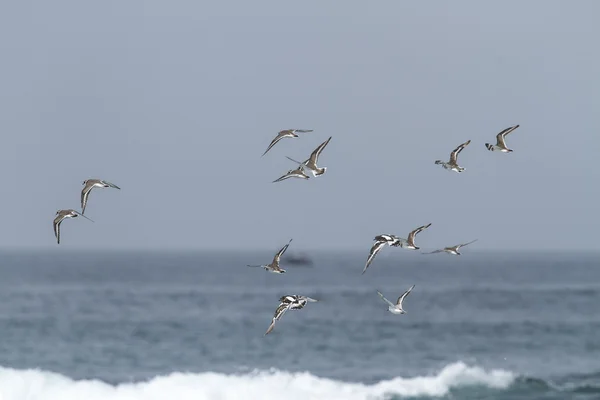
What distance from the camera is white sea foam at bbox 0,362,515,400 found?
45.8 metres

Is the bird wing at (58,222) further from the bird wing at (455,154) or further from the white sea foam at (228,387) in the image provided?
the white sea foam at (228,387)

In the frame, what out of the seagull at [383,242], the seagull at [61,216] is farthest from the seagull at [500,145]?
the seagull at [61,216]

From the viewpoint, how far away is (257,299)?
101312mm

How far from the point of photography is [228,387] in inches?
1882

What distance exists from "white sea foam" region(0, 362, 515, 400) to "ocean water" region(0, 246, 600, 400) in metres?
0.08

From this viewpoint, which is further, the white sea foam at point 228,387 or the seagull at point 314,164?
the white sea foam at point 228,387

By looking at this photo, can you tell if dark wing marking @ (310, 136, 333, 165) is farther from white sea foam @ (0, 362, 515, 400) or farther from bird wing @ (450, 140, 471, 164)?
white sea foam @ (0, 362, 515, 400)

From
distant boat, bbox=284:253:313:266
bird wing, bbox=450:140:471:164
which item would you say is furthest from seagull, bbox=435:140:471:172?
distant boat, bbox=284:253:313:266

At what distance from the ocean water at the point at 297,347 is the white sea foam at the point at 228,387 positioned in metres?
0.08

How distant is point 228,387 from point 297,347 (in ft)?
45.0

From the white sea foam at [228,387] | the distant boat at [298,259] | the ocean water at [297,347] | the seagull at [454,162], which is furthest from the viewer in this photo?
the distant boat at [298,259]

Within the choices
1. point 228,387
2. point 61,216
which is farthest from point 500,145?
point 228,387

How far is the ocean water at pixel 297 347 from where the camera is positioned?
47312 mm

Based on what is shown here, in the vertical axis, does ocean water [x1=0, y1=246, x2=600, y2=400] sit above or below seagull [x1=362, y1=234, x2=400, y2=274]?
below
